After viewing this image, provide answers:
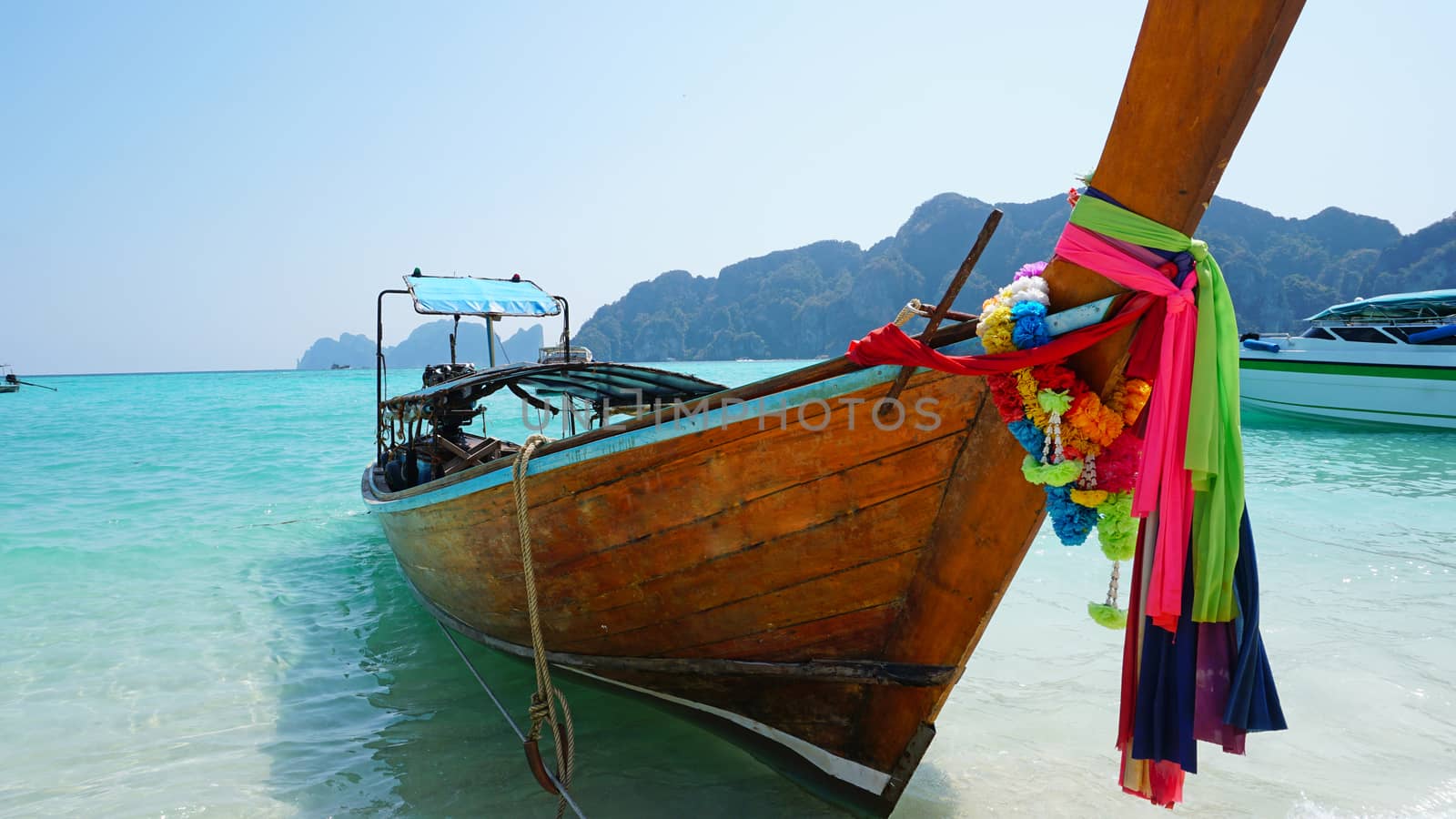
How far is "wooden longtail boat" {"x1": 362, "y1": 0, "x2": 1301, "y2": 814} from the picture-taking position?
1.94 m

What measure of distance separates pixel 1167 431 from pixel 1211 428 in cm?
10

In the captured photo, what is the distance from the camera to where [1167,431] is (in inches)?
78.7

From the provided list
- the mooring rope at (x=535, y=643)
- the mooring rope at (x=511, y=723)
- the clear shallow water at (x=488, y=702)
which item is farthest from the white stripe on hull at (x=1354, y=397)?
the mooring rope at (x=535, y=643)

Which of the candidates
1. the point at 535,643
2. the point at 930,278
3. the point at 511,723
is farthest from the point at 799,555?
the point at 930,278

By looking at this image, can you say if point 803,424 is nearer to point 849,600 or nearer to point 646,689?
point 849,600

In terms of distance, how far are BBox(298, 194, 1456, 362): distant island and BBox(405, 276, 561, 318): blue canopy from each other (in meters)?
75.2

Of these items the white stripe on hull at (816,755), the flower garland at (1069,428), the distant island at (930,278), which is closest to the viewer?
A: the flower garland at (1069,428)

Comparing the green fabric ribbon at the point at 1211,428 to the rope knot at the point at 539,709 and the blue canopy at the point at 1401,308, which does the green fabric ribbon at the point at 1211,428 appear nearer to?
the rope knot at the point at 539,709

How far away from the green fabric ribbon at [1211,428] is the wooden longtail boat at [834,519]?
8 centimetres

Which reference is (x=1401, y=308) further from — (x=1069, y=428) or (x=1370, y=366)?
(x=1069, y=428)

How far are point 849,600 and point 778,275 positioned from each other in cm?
14322

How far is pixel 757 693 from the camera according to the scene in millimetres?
3281

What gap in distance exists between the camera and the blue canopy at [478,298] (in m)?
7.17

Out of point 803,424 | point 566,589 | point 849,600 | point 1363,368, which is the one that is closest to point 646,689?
point 566,589
